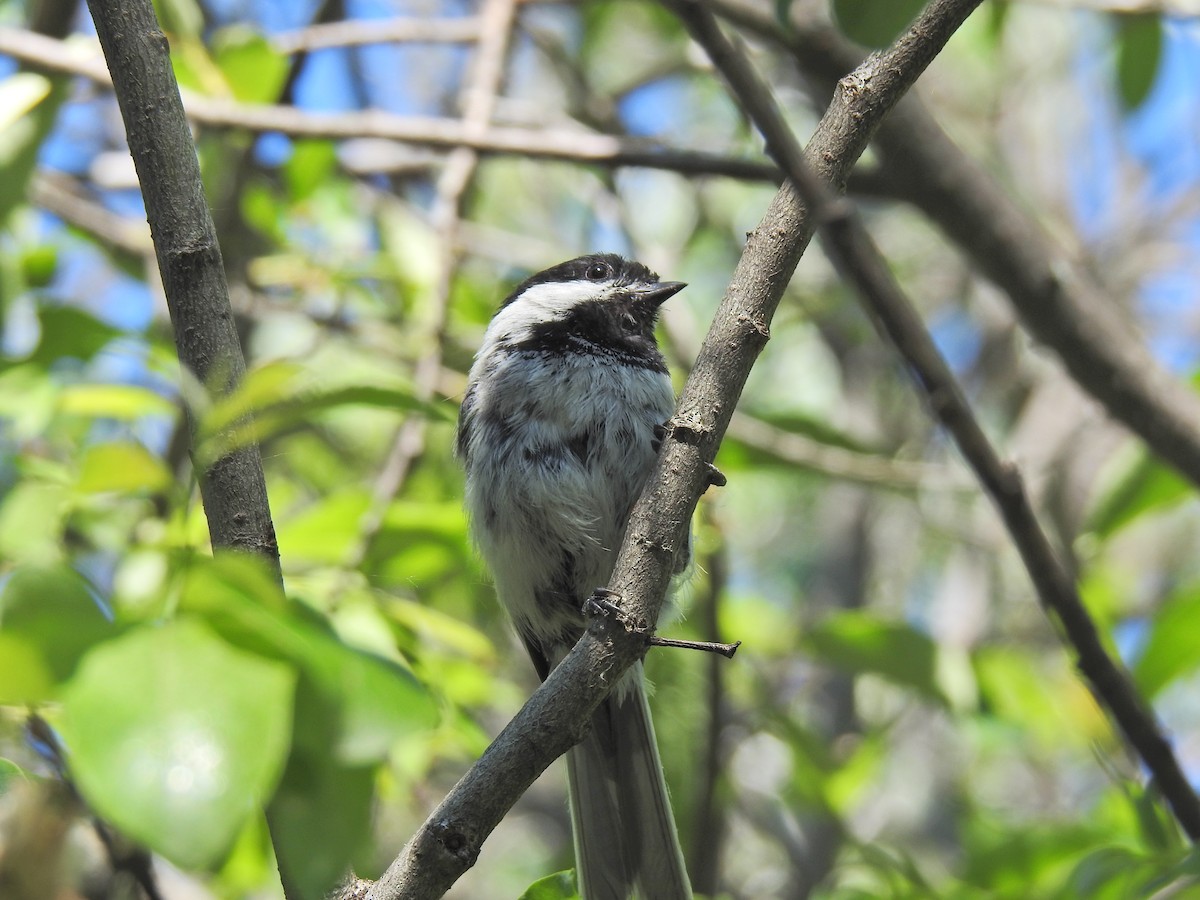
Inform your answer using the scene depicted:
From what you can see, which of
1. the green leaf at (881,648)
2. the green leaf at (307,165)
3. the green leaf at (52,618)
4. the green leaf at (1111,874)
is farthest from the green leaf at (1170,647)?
the green leaf at (307,165)

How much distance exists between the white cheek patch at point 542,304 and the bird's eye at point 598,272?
25 millimetres

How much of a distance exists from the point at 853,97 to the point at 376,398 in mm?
839

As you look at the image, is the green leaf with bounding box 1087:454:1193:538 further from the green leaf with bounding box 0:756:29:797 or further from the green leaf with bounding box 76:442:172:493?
the green leaf with bounding box 0:756:29:797

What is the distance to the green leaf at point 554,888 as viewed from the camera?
1596mm

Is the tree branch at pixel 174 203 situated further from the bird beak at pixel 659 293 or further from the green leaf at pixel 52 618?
the bird beak at pixel 659 293

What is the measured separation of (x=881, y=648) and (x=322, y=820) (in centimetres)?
186

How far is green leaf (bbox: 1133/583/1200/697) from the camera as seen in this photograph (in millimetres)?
2326

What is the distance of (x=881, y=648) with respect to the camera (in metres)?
2.65

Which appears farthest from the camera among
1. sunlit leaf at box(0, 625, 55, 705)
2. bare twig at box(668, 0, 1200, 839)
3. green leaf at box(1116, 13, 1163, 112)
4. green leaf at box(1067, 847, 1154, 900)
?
green leaf at box(1116, 13, 1163, 112)

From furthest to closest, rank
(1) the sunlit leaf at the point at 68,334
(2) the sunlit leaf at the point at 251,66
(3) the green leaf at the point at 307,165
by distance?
(3) the green leaf at the point at 307,165, (2) the sunlit leaf at the point at 251,66, (1) the sunlit leaf at the point at 68,334

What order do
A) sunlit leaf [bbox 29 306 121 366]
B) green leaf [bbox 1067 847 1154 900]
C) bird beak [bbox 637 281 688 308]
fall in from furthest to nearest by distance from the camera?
1. bird beak [bbox 637 281 688 308]
2. sunlit leaf [bbox 29 306 121 366]
3. green leaf [bbox 1067 847 1154 900]

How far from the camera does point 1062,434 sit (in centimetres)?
504

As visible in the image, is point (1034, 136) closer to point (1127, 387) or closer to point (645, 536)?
point (1127, 387)

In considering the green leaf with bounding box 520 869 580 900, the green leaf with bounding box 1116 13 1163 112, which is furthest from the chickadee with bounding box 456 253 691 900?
the green leaf with bounding box 1116 13 1163 112
